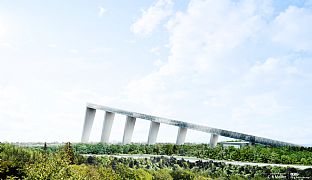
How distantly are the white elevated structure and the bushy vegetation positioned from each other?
13.7ft

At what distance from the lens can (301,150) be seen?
78.8 feet

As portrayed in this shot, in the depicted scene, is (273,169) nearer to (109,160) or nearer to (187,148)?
(187,148)

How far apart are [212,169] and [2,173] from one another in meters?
9.53

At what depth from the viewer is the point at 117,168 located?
21.8 meters

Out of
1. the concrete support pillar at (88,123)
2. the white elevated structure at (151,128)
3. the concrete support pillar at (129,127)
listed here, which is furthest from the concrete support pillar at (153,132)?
the concrete support pillar at (88,123)

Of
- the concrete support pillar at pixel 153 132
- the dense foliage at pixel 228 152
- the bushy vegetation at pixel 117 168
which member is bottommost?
the bushy vegetation at pixel 117 168

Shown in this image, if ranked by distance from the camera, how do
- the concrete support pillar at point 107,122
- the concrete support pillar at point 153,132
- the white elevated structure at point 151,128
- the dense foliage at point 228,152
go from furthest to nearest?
the concrete support pillar at point 107,122 < the concrete support pillar at point 153,132 < the white elevated structure at point 151,128 < the dense foliage at point 228,152

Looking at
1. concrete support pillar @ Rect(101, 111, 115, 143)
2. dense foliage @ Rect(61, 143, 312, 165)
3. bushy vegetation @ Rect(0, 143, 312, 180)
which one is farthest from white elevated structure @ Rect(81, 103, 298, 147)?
bushy vegetation @ Rect(0, 143, 312, 180)

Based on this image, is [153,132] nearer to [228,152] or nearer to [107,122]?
[107,122]

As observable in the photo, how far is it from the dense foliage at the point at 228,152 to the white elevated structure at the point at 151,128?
2.90 metres

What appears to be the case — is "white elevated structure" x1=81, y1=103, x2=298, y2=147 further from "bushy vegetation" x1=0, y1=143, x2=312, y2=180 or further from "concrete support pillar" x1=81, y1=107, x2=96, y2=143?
"bushy vegetation" x1=0, y1=143, x2=312, y2=180

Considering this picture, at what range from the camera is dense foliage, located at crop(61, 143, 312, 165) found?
21.5 metres

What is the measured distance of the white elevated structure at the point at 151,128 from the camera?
89.9 feet

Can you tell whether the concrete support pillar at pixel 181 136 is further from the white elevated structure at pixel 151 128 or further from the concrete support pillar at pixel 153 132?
the concrete support pillar at pixel 153 132
